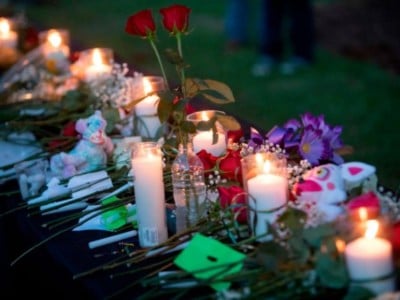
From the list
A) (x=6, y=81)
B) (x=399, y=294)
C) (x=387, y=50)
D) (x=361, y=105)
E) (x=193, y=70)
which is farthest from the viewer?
(x=387, y=50)

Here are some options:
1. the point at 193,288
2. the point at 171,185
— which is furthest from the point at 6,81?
the point at 193,288

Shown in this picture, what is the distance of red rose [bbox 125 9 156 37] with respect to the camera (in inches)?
80.9

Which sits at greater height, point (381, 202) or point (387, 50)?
point (387, 50)

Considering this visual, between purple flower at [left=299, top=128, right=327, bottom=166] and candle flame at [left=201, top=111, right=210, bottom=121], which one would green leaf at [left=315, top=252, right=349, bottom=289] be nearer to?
purple flower at [left=299, top=128, right=327, bottom=166]

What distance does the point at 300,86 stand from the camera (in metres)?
5.68

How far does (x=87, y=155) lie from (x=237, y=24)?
4829 millimetres

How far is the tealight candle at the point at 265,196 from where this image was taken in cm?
174

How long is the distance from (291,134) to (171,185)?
336mm

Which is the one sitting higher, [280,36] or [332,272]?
[280,36]

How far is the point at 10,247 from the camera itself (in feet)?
7.75

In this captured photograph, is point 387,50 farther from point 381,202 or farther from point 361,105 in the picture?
point 381,202

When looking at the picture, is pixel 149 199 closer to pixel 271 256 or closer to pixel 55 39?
pixel 271 256

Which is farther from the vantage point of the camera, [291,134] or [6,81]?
[6,81]

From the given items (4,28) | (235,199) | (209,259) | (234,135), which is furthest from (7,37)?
(209,259)
